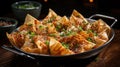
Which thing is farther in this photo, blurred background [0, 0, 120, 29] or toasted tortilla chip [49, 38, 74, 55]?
blurred background [0, 0, 120, 29]

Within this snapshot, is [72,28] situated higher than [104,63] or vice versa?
[72,28]

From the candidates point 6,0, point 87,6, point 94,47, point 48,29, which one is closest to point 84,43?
point 94,47

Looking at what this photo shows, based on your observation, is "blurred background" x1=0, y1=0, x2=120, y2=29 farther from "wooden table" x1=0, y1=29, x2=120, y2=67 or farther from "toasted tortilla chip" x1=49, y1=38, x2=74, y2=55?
"toasted tortilla chip" x1=49, y1=38, x2=74, y2=55

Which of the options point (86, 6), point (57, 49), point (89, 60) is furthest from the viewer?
point (86, 6)

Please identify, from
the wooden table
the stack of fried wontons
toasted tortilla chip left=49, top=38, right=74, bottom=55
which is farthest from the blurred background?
toasted tortilla chip left=49, top=38, right=74, bottom=55

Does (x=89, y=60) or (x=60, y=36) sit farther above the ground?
(x=60, y=36)

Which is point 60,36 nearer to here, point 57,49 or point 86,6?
point 57,49

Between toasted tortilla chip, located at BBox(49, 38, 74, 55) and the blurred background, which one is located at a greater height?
toasted tortilla chip, located at BBox(49, 38, 74, 55)

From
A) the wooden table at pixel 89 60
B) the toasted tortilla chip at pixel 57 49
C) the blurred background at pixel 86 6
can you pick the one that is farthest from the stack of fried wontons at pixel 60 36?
the blurred background at pixel 86 6

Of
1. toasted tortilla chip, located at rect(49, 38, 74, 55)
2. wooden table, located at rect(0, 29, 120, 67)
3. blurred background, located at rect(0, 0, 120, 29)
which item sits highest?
toasted tortilla chip, located at rect(49, 38, 74, 55)

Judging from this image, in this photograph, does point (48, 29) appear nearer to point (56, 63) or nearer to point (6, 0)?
point (56, 63)

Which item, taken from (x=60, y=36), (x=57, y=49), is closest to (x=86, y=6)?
(x=60, y=36)
